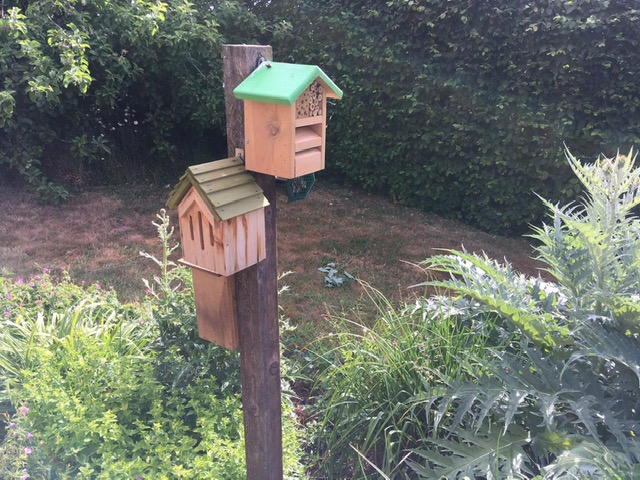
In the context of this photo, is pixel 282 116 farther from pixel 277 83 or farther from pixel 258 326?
pixel 258 326

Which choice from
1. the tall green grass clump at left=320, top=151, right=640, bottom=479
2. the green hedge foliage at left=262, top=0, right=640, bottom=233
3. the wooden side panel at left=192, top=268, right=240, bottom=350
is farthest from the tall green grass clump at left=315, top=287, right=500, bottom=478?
the green hedge foliage at left=262, top=0, right=640, bottom=233

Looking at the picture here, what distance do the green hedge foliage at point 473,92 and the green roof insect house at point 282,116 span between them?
11.0ft

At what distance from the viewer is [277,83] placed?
4.90ft

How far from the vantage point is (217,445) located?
197cm

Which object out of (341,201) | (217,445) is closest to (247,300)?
(217,445)

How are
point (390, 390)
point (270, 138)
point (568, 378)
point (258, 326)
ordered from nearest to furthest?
1. point (270, 138)
2. point (258, 326)
3. point (568, 378)
4. point (390, 390)

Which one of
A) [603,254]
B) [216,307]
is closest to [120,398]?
[216,307]

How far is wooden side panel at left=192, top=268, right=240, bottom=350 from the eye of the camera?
1743 mm

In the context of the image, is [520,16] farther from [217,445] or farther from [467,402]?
[217,445]

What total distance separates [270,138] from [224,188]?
20cm

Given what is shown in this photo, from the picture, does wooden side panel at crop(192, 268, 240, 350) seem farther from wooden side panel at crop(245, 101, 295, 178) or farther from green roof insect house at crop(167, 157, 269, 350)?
wooden side panel at crop(245, 101, 295, 178)

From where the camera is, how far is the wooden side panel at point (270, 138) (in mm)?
1514

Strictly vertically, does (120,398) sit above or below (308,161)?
below

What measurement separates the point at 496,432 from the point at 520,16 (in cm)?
393
